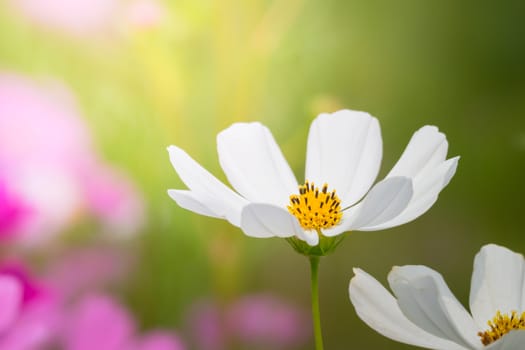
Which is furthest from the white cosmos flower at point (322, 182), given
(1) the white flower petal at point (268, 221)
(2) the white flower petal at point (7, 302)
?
(2) the white flower petal at point (7, 302)

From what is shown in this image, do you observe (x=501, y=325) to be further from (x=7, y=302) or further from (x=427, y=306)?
(x=7, y=302)

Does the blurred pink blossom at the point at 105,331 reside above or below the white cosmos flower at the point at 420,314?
above

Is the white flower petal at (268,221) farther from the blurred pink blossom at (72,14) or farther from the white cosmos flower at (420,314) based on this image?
the blurred pink blossom at (72,14)

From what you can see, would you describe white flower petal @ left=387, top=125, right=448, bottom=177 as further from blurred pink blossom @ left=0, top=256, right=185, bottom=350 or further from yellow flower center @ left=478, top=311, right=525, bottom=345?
blurred pink blossom @ left=0, top=256, right=185, bottom=350

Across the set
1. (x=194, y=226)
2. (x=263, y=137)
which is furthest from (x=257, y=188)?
(x=194, y=226)

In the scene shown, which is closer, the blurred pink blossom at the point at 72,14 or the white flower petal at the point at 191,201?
the white flower petal at the point at 191,201

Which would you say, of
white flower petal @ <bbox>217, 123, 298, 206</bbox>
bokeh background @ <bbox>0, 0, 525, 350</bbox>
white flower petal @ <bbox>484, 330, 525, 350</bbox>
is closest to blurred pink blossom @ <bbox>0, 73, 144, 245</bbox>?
bokeh background @ <bbox>0, 0, 525, 350</bbox>
